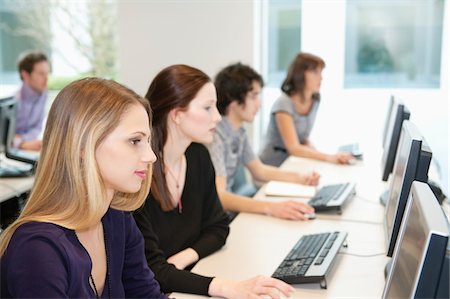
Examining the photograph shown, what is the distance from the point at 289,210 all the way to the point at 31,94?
2933mm

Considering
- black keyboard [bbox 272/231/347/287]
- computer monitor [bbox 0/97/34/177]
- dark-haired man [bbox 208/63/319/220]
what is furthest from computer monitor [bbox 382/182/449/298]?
computer monitor [bbox 0/97/34/177]

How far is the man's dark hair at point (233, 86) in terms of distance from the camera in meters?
2.99

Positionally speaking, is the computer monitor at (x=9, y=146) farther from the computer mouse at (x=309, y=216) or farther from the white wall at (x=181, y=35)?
the computer mouse at (x=309, y=216)

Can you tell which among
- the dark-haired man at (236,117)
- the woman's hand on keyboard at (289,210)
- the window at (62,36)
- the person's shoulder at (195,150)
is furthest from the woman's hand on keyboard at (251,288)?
the window at (62,36)

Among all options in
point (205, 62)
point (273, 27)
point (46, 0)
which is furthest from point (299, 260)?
point (46, 0)

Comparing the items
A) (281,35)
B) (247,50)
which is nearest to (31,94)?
(247,50)

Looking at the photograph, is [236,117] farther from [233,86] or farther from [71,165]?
[71,165]

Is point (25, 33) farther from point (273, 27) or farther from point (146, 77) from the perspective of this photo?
point (273, 27)

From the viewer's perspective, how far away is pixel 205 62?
4184 mm

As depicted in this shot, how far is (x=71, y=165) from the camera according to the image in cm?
133

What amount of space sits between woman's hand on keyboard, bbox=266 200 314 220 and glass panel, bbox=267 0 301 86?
2183 millimetres

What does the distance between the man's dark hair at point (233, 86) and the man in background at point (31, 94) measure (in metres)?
2.08

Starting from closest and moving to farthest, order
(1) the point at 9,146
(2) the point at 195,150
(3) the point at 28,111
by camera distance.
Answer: (2) the point at 195,150, (1) the point at 9,146, (3) the point at 28,111

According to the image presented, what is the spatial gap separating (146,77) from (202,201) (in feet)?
7.49
